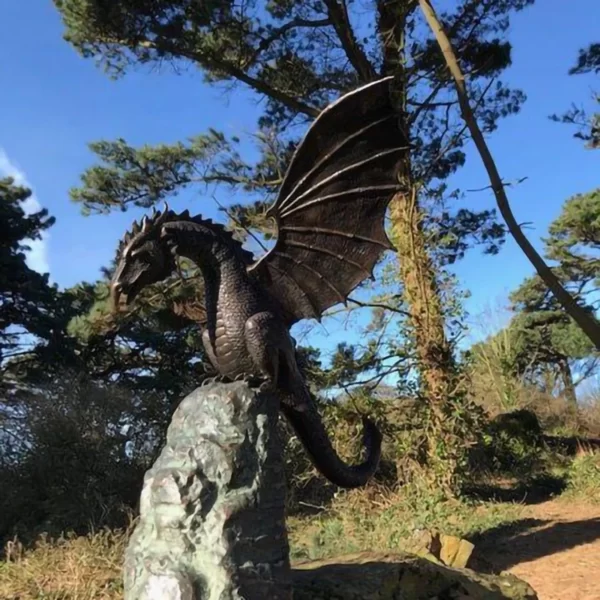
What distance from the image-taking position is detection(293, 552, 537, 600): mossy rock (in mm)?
3162

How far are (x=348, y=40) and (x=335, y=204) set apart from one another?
564cm

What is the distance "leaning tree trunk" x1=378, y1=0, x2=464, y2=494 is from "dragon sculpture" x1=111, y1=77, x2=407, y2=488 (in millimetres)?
4057

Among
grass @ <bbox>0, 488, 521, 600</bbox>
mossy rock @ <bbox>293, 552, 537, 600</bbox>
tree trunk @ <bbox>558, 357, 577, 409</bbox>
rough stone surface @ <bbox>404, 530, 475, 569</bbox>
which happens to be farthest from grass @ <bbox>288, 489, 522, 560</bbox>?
tree trunk @ <bbox>558, 357, 577, 409</bbox>

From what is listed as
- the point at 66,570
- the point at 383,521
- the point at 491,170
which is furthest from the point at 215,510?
the point at 491,170

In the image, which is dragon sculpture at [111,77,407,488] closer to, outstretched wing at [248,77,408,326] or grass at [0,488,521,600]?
outstretched wing at [248,77,408,326]

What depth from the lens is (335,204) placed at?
3.77 m

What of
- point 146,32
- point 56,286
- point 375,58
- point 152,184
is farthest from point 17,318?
point 375,58

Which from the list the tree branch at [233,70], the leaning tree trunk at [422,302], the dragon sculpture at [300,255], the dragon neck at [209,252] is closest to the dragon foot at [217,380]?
the dragon sculpture at [300,255]

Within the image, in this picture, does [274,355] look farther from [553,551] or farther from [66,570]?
[553,551]

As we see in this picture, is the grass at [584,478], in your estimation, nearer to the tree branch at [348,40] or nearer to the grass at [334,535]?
the grass at [334,535]

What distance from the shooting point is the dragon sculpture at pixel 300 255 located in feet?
10.1

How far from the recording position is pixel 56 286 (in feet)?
35.1

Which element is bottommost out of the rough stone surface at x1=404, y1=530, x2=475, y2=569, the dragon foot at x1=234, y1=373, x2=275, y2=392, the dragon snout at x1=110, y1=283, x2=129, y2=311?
the rough stone surface at x1=404, y1=530, x2=475, y2=569

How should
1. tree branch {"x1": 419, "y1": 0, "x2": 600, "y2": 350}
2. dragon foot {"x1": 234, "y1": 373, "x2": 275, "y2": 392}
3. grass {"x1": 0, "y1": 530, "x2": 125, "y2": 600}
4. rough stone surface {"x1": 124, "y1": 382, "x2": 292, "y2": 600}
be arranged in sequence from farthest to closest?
tree branch {"x1": 419, "y1": 0, "x2": 600, "y2": 350}, grass {"x1": 0, "y1": 530, "x2": 125, "y2": 600}, dragon foot {"x1": 234, "y1": 373, "x2": 275, "y2": 392}, rough stone surface {"x1": 124, "y1": 382, "x2": 292, "y2": 600}
